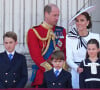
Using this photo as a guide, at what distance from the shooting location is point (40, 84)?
6441 millimetres

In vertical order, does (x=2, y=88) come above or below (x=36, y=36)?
below

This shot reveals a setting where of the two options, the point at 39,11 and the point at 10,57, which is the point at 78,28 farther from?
the point at 39,11

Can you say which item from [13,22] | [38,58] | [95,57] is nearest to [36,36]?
A: [38,58]

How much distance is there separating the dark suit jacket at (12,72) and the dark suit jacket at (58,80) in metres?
0.32

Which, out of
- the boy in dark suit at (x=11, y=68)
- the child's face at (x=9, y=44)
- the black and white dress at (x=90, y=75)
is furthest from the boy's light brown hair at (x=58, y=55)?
the child's face at (x=9, y=44)

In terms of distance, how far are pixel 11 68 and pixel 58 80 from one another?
0.61 m

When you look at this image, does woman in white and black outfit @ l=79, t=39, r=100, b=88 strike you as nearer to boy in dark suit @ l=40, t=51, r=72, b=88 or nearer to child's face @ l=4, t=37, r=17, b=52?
boy in dark suit @ l=40, t=51, r=72, b=88

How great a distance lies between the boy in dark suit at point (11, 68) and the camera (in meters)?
6.13

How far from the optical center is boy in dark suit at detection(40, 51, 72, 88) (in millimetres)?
6059

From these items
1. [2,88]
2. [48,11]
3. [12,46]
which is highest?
[48,11]

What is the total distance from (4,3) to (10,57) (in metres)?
1.74

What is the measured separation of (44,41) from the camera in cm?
651

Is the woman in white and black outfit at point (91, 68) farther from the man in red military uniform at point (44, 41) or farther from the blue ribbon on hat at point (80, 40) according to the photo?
the man in red military uniform at point (44, 41)

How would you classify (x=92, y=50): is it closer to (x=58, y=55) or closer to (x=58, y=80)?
(x=58, y=55)
